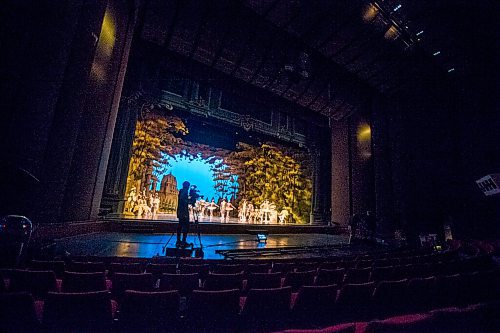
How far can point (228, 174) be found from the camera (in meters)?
15.8

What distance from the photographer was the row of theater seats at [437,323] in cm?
138

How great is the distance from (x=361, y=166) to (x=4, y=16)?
1479 centimetres

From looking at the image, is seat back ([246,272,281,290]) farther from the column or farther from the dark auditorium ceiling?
the dark auditorium ceiling

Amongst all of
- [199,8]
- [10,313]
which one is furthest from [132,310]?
[199,8]

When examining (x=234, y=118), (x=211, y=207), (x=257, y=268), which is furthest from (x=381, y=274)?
(x=211, y=207)

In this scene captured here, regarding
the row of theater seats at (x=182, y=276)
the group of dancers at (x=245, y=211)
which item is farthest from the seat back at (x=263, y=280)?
the group of dancers at (x=245, y=211)

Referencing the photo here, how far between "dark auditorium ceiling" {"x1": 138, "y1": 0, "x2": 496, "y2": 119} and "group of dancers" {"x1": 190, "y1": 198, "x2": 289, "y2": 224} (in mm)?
7590

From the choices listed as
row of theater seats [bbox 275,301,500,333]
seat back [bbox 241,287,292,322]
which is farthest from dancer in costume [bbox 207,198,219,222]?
row of theater seats [bbox 275,301,500,333]

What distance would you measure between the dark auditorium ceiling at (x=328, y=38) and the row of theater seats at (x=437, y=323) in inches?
372

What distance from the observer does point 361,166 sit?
13328mm

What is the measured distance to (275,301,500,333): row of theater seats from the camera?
4.51 feet

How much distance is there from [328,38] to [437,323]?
10492mm

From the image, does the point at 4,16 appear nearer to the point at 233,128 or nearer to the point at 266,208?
the point at 233,128

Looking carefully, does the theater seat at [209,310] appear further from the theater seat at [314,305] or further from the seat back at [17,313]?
the seat back at [17,313]
